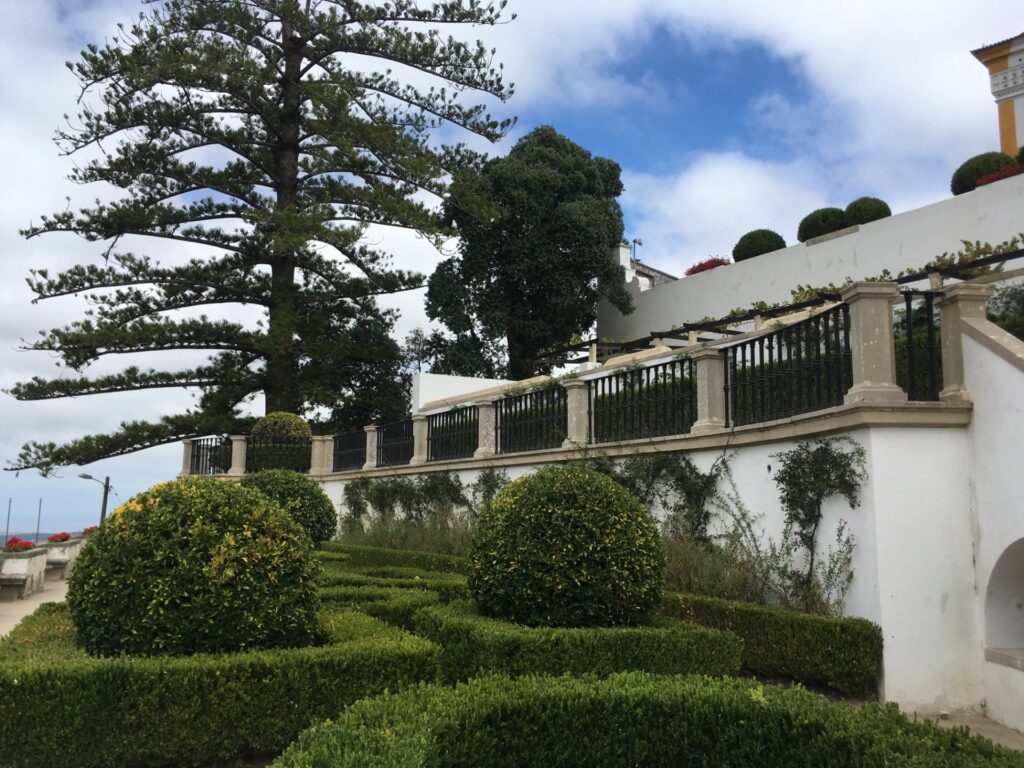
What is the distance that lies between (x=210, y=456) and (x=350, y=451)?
584 cm

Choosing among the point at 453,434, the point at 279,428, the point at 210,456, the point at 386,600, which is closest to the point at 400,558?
the point at 453,434

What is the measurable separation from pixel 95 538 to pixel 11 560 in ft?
32.0

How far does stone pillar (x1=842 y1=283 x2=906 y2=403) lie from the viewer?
276 inches

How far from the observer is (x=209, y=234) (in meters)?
24.7

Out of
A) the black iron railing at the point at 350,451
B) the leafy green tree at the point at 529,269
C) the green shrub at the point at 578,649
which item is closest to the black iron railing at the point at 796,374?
the green shrub at the point at 578,649

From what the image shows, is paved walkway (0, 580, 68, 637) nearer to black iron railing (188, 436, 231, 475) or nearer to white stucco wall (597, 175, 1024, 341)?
black iron railing (188, 436, 231, 475)

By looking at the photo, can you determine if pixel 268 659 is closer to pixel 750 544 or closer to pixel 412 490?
pixel 750 544

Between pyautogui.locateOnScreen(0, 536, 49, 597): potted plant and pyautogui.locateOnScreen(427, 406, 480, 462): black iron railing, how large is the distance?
24.2 feet

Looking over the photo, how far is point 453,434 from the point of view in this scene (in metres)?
16.1

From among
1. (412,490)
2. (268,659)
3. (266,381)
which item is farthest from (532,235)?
(268,659)

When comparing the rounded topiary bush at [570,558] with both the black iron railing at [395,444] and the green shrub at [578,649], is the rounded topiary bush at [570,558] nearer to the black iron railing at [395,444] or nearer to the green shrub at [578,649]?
the green shrub at [578,649]

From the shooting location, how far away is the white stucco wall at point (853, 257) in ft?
48.3

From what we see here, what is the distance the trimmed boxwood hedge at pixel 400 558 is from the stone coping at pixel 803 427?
7.26 ft

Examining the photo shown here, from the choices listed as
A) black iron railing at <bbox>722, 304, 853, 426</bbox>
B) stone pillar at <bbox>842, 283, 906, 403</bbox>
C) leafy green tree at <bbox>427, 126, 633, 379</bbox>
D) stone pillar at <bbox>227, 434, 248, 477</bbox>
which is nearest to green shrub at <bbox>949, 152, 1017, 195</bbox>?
leafy green tree at <bbox>427, 126, 633, 379</bbox>
